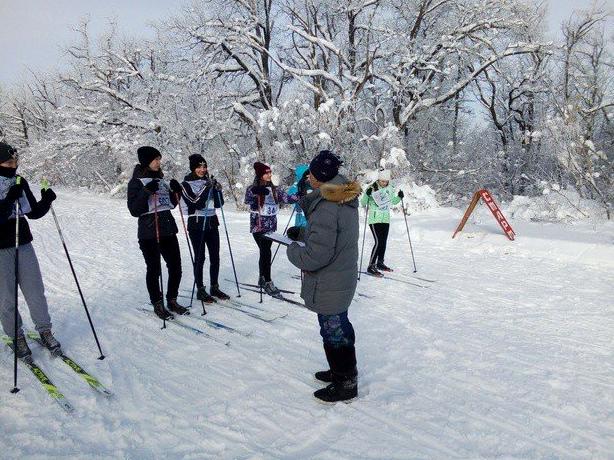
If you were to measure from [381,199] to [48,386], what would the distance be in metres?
5.25

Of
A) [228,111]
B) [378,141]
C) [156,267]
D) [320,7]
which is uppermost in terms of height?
[320,7]

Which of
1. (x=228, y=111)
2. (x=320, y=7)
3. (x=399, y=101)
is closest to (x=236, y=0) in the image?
(x=320, y=7)

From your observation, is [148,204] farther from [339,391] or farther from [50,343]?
[339,391]

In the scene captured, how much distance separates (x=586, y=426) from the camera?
275 cm

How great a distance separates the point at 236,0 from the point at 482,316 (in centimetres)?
1972

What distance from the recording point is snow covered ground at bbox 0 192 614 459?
259 centimetres

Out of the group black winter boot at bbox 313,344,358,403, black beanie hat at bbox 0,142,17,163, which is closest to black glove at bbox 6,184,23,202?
black beanie hat at bbox 0,142,17,163

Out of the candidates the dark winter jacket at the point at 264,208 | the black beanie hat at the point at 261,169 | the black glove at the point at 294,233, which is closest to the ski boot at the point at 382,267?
the dark winter jacket at the point at 264,208

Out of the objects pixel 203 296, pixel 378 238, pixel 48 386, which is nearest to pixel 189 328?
pixel 203 296

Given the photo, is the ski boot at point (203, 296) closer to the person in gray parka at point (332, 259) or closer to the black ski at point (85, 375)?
the black ski at point (85, 375)

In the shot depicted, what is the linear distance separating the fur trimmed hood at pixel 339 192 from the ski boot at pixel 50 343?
3018mm

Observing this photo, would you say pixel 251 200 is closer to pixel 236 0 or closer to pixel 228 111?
pixel 228 111

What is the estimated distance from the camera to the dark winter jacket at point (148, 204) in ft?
14.1

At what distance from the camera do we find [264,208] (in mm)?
5473
